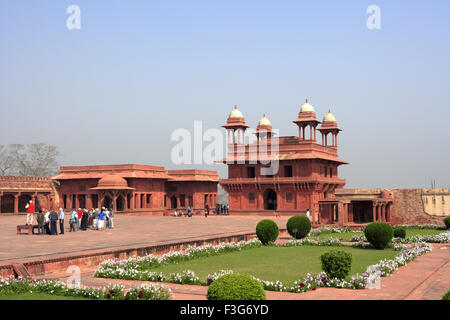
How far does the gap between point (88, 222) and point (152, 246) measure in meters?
10.9

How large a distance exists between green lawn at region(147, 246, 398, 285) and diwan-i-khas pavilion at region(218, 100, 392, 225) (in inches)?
884

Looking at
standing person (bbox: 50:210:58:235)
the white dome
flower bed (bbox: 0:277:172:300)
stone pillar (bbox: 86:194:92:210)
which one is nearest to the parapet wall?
the white dome

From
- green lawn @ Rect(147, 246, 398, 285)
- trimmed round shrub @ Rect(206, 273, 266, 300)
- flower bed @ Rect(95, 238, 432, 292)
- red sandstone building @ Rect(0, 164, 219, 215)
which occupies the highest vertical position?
red sandstone building @ Rect(0, 164, 219, 215)

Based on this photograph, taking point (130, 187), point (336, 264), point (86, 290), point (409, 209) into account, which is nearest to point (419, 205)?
point (409, 209)

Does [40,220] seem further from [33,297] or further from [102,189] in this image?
[102,189]

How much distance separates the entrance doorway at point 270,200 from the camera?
4328cm

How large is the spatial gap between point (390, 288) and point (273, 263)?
4410 millimetres

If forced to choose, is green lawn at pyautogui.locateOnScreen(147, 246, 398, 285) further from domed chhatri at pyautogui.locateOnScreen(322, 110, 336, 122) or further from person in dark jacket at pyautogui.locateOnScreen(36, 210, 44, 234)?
domed chhatri at pyautogui.locateOnScreen(322, 110, 336, 122)

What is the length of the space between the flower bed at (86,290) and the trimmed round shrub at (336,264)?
11.2ft

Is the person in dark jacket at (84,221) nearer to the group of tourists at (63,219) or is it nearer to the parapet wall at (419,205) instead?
the group of tourists at (63,219)

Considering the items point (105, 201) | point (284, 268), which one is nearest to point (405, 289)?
point (284, 268)

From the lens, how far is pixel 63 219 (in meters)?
20.7

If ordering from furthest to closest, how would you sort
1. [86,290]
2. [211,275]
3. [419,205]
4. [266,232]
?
[419,205]
[266,232]
[211,275]
[86,290]

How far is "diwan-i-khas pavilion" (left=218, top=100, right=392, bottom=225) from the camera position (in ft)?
133
